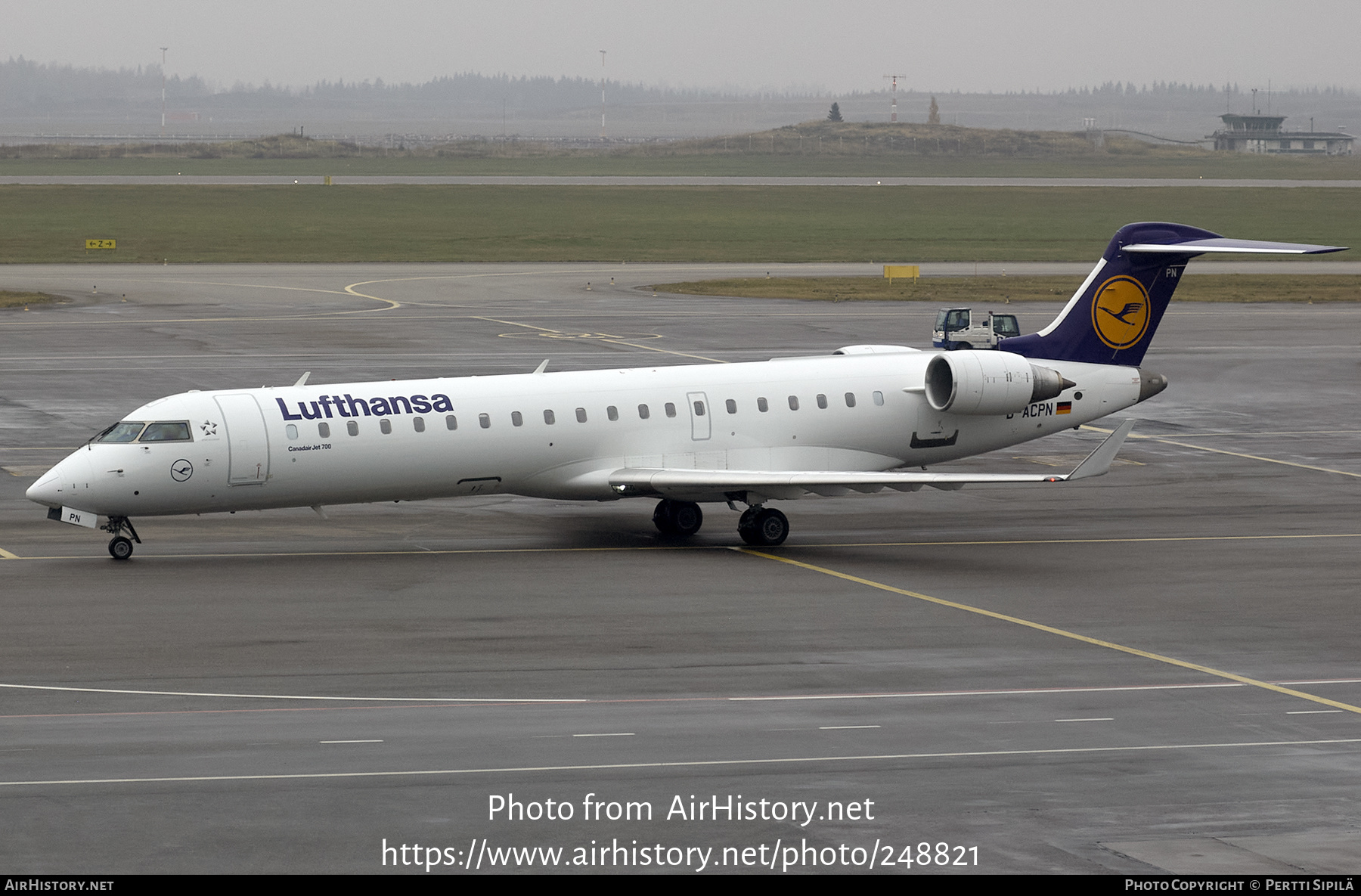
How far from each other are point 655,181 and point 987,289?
10234 cm

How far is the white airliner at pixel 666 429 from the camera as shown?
29859 mm

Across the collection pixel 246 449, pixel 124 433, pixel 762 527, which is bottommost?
pixel 762 527

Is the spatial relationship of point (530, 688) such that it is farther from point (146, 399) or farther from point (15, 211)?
point (15, 211)

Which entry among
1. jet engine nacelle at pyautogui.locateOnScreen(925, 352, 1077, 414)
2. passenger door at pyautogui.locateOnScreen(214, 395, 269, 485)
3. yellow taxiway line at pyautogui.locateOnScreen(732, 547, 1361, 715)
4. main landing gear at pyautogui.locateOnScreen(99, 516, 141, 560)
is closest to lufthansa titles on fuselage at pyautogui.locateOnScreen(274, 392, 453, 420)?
passenger door at pyautogui.locateOnScreen(214, 395, 269, 485)

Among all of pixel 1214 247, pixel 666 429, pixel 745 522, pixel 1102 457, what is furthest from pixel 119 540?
pixel 1214 247

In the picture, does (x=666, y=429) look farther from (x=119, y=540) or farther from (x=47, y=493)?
(x=47, y=493)

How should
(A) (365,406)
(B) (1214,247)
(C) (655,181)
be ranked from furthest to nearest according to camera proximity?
1. (C) (655,181)
2. (B) (1214,247)
3. (A) (365,406)

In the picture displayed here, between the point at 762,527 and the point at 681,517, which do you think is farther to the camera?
the point at 681,517

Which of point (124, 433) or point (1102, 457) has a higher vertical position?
point (124, 433)

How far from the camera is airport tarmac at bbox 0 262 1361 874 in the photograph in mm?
16484

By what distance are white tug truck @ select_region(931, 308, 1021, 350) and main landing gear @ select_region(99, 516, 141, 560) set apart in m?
36.7

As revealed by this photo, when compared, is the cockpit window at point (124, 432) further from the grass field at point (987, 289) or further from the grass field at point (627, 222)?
the grass field at point (627, 222)

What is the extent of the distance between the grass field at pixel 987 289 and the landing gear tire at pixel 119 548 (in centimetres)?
5228

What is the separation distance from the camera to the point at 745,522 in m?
32.1
